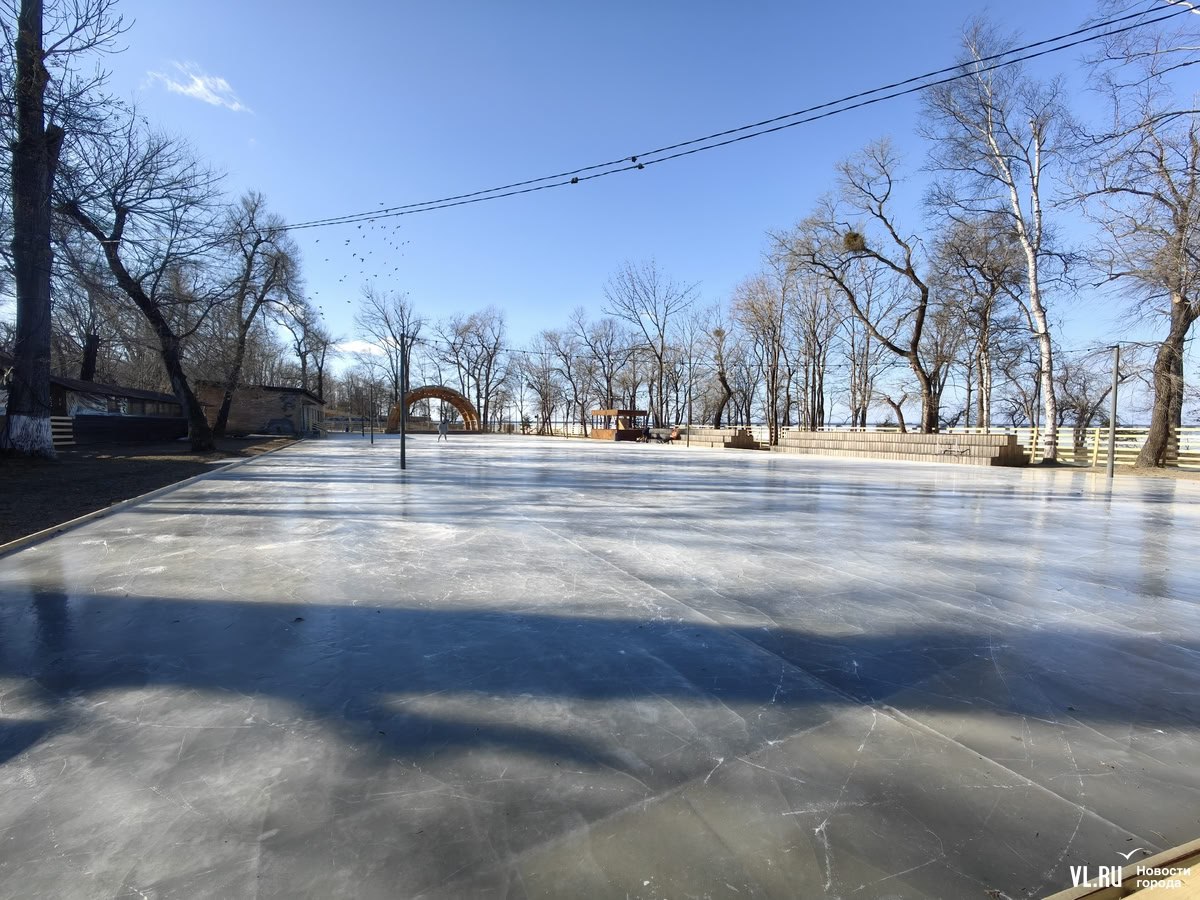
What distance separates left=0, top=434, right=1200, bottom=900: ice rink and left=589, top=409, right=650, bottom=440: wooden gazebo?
40.5 metres

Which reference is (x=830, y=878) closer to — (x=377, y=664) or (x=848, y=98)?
(x=377, y=664)

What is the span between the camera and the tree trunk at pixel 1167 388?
18031mm

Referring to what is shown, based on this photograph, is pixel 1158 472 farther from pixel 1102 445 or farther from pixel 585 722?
pixel 585 722

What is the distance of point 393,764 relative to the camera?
2041 millimetres

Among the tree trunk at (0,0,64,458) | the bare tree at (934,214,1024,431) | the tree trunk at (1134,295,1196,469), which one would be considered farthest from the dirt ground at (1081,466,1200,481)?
the tree trunk at (0,0,64,458)

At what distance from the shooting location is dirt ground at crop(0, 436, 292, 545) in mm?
6957

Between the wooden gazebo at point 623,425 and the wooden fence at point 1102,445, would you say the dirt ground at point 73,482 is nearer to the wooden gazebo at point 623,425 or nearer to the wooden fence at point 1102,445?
the wooden fence at point 1102,445

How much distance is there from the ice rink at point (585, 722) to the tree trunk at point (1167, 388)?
18424mm

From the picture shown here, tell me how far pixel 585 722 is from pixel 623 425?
45192mm

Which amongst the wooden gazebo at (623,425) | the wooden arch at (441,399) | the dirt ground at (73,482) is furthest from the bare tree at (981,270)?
the wooden arch at (441,399)

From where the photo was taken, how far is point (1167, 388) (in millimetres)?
18578

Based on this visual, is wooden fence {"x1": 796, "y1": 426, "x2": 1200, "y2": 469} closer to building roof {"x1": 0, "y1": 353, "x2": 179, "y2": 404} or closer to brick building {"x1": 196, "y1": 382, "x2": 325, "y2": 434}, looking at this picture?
building roof {"x1": 0, "y1": 353, "x2": 179, "y2": 404}

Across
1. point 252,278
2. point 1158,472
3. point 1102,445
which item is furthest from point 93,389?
point 1102,445

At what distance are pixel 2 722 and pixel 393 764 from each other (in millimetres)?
1694
